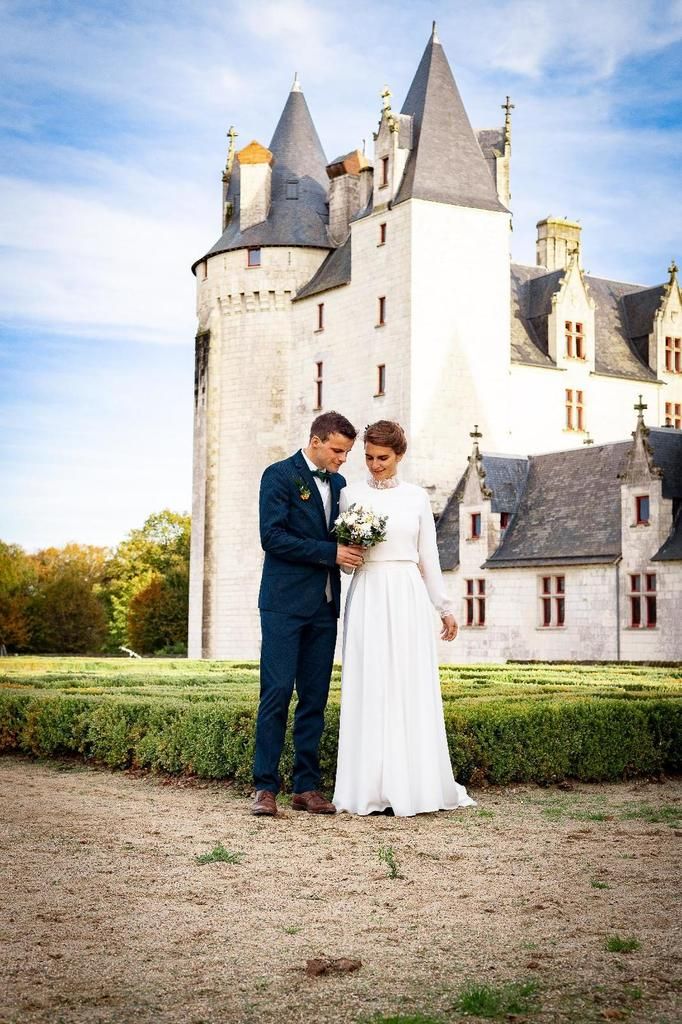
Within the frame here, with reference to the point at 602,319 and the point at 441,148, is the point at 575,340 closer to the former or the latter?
the point at 602,319

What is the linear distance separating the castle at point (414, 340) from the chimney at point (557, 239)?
11.8 feet

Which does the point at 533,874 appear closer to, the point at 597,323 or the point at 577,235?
the point at 597,323

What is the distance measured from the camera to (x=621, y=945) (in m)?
4.62

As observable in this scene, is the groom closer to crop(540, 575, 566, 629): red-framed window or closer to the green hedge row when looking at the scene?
the green hedge row

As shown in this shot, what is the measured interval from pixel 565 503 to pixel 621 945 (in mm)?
28525

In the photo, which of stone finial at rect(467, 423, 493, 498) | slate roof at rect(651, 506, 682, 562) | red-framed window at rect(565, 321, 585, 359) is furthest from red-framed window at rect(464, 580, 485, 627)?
red-framed window at rect(565, 321, 585, 359)

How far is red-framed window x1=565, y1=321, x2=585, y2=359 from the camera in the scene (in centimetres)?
4172

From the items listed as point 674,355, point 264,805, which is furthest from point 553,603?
point 264,805

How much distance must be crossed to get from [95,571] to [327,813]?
8511 cm

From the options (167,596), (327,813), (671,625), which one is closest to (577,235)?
(671,625)

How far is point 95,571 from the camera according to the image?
90.9 m

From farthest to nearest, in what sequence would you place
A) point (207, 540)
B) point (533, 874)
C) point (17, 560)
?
point (17, 560) → point (207, 540) → point (533, 874)

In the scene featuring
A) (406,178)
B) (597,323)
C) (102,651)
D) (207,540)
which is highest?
(406,178)

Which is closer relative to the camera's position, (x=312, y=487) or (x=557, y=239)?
(x=312, y=487)
